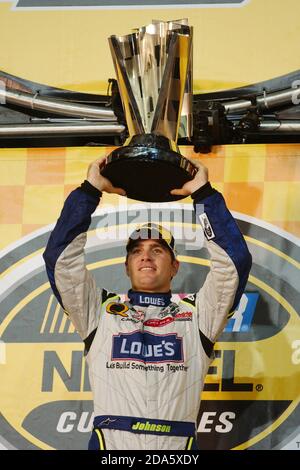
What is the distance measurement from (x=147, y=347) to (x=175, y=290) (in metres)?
0.45

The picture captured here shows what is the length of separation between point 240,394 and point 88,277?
1.89 feet

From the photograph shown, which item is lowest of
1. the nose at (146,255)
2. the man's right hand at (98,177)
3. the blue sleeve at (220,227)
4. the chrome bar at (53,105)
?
the nose at (146,255)

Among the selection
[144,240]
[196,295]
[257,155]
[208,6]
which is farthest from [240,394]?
[208,6]

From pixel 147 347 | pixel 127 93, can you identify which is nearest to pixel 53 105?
pixel 127 93

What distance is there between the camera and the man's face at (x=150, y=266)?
2.59 m

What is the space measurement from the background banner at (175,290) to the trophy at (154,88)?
0.40m

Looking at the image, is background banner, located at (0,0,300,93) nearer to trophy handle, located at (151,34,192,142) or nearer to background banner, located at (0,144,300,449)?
background banner, located at (0,144,300,449)

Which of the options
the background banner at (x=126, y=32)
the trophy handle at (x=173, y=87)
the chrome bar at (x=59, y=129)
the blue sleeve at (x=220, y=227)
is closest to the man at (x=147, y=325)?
the blue sleeve at (x=220, y=227)

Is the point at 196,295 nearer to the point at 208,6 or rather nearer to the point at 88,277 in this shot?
the point at 88,277

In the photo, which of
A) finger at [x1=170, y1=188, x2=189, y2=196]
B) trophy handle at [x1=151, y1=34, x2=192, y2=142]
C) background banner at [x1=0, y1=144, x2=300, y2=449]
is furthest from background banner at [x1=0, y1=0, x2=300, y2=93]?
finger at [x1=170, y1=188, x2=189, y2=196]

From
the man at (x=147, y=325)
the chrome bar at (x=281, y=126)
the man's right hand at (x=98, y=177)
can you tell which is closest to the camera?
the man at (x=147, y=325)

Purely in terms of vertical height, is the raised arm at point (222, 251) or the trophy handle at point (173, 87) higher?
the trophy handle at point (173, 87)

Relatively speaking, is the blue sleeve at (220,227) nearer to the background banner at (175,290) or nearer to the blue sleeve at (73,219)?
the blue sleeve at (73,219)

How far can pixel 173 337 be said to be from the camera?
98.3 inches
